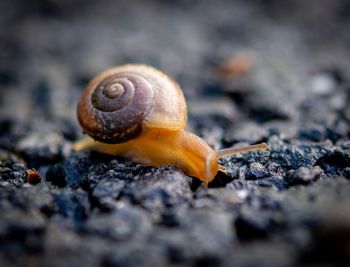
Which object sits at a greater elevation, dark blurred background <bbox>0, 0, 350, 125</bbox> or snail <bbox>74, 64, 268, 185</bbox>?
dark blurred background <bbox>0, 0, 350, 125</bbox>

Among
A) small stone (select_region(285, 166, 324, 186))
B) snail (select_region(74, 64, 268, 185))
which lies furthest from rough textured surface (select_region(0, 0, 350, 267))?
snail (select_region(74, 64, 268, 185))

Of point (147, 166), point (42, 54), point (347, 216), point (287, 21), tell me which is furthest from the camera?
point (287, 21)

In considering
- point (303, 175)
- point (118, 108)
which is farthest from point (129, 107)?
point (303, 175)

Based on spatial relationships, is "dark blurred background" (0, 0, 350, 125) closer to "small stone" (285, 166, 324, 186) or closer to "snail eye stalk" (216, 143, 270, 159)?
"snail eye stalk" (216, 143, 270, 159)

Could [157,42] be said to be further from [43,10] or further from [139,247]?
[139,247]

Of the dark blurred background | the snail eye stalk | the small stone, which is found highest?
the dark blurred background

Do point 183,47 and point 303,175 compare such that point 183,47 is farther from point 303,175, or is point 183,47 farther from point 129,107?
point 303,175

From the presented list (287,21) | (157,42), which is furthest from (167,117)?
(287,21)

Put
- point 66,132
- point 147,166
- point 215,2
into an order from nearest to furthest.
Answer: point 147,166
point 66,132
point 215,2
